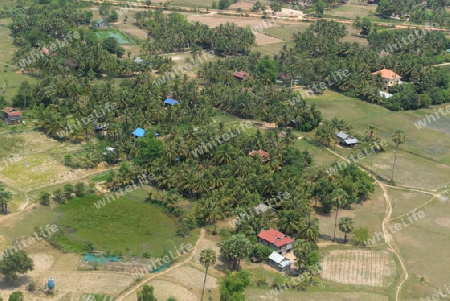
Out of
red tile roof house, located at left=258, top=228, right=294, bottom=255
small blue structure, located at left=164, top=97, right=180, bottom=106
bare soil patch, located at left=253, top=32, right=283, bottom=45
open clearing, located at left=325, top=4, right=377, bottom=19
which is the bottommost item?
red tile roof house, located at left=258, top=228, right=294, bottom=255

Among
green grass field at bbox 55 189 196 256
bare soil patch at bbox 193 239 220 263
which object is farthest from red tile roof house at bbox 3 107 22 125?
bare soil patch at bbox 193 239 220 263

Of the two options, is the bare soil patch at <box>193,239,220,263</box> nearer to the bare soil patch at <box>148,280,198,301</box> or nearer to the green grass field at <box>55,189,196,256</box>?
the green grass field at <box>55,189,196,256</box>

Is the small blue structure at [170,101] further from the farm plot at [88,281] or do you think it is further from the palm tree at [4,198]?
the farm plot at [88,281]

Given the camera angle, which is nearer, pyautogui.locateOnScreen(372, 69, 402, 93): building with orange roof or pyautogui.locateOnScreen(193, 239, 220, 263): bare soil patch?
pyautogui.locateOnScreen(193, 239, 220, 263): bare soil patch

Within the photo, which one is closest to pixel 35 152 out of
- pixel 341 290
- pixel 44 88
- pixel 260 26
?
pixel 44 88

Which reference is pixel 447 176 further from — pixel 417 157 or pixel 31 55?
pixel 31 55

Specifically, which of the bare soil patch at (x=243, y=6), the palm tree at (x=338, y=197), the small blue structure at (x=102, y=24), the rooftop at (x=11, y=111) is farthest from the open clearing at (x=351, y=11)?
the palm tree at (x=338, y=197)

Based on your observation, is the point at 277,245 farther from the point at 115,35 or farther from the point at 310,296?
the point at 115,35
